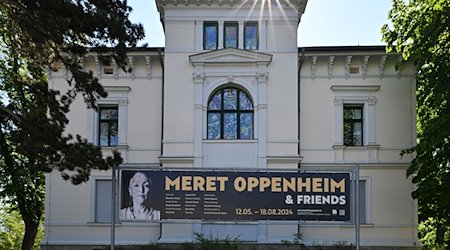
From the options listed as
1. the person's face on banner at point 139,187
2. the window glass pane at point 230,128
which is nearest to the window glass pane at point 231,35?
the window glass pane at point 230,128

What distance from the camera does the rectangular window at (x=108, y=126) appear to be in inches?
1169

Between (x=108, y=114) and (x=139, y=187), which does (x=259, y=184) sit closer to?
(x=139, y=187)

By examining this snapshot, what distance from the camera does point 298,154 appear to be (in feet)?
93.5

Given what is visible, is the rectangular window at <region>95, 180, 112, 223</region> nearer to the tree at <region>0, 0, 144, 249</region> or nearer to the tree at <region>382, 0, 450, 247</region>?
the tree at <region>0, 0, 144, 249</region>

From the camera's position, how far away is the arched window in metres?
28.7

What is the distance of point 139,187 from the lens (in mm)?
20312

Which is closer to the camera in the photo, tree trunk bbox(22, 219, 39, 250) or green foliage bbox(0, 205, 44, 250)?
tree trunk bbox(22, 219, 39, 250)

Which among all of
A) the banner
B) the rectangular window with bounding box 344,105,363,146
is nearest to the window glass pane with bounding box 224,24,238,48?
the rectangular window with bounding box 344,105,363,146

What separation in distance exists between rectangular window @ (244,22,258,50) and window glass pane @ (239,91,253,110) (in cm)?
193

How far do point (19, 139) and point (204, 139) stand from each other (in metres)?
11.6

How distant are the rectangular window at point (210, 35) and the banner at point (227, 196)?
9649 mm

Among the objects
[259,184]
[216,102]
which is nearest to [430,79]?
[216,102]

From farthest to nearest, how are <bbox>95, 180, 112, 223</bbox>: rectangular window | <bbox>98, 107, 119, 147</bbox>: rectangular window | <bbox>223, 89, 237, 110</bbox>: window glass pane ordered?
<bbox>98, 107, 119, 147</bbox>: rectangular window, <bbox>95, 180, 112, 223</bbox>: rectangular window, <bbox>223, 89, 237, 110</bbox>: window glass pane

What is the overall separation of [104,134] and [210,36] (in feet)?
20.1
